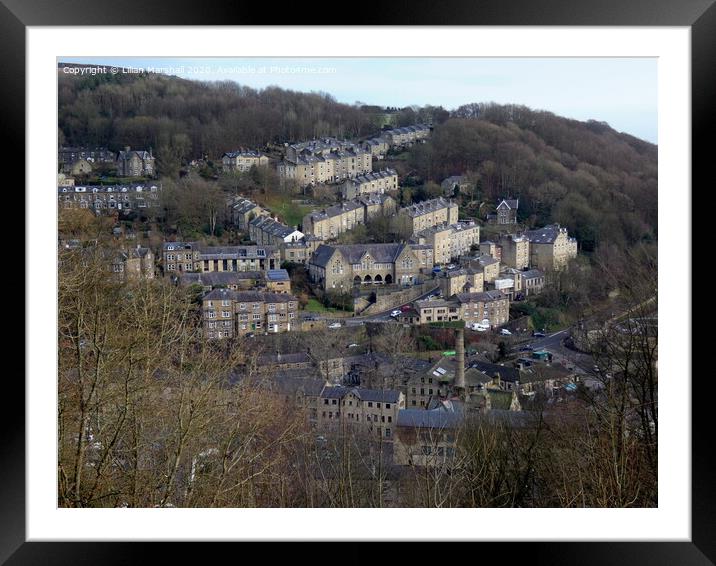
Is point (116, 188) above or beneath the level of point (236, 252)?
above

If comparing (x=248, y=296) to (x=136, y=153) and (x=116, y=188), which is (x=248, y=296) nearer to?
(x=116, y=188)

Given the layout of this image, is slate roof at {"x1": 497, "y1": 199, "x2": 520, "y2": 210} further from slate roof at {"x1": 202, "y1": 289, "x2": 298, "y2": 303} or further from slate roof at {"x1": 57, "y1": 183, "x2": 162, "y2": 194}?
slate roof at {"x1": 57, "y1": 183, "x2": 162, "y2": 194}

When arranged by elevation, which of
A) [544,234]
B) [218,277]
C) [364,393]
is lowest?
[364,393]

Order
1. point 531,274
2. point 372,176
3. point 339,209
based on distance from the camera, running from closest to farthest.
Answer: point 531,274 < point 339,209 < point 372,176

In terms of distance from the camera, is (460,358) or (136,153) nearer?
(460,358)

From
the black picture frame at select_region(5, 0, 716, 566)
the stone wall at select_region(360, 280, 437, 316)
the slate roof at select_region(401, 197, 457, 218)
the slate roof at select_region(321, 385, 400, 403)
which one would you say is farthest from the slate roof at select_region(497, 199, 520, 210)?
the black picture frame at select_region(5, 0, 716, 566)
